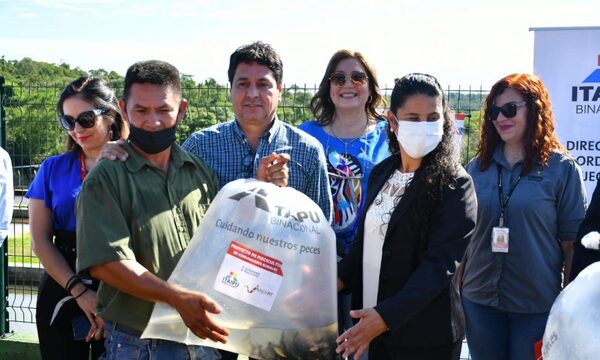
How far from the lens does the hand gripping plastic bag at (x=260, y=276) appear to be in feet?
7.79

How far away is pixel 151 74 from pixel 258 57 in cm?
57

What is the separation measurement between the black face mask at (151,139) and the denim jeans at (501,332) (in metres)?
1.89

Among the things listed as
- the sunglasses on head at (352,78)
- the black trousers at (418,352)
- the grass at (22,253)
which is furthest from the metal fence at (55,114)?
the black trousers at (418,352)

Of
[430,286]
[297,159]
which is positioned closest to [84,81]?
[297,159]

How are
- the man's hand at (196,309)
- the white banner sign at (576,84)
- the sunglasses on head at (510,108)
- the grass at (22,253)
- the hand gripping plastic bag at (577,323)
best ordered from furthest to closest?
the grass at (22,253) → the white banner sign at (576,84) → the sunglasses on head at (510,108) → the man's hand at (196,309) → the hand gripping plastic bag at (577,323)

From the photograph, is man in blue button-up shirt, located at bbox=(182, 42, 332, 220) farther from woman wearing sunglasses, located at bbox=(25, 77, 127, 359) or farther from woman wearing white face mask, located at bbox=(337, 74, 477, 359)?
woman wearing sunglasses, located at bbox=(25, 77, 127, 359)

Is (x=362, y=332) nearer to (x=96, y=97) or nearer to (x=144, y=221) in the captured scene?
(x=144, y=221)

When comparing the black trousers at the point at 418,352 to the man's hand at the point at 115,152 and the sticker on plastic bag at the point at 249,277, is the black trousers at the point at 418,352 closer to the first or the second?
the sticker on plastic bag at the point at 249,277

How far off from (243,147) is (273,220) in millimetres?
700

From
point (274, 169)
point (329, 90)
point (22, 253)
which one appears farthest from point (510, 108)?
point (22, 253)

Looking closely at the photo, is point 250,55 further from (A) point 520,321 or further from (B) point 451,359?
(A) point 520,321

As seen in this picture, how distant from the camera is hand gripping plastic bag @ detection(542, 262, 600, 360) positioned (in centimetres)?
162

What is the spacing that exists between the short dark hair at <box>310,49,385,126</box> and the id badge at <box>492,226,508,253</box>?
1053 millimetres

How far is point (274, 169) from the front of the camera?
8.76ft
